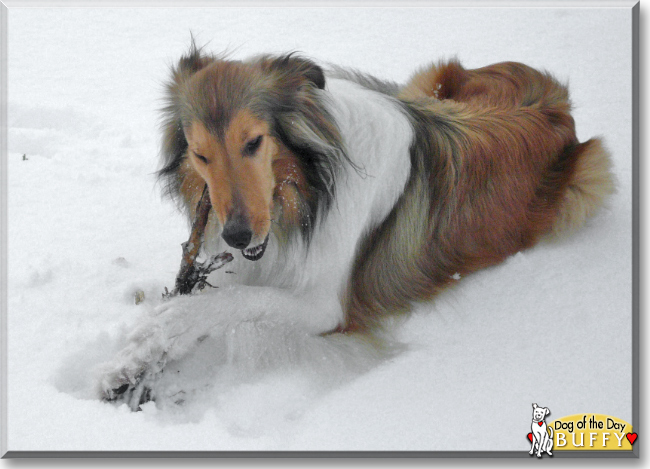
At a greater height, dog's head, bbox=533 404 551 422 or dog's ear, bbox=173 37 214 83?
dog's ear, bbox=173 37 214 83

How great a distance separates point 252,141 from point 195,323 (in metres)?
0.91

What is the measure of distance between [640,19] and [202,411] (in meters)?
2.93

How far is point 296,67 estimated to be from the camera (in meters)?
2.68

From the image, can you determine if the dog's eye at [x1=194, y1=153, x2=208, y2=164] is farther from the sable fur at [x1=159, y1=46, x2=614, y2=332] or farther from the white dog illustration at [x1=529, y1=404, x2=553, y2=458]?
the white dog illustration at [x1=529, y1=404, x2=553, y2=458]

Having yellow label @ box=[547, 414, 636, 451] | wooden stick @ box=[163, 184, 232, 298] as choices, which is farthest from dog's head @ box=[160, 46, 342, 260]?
yellow label @ box=[547, 414, 636, 451]

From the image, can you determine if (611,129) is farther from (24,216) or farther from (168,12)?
(24,216)

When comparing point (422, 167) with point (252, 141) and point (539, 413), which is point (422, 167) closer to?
point (252, 141)

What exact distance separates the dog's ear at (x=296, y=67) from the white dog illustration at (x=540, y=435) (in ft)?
5.83

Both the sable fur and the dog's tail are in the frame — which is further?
the dog's tail

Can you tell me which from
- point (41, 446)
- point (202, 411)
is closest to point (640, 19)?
point (202, 411)

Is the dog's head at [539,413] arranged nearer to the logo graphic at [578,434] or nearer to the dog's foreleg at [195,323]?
the logo graphic at [578,434]

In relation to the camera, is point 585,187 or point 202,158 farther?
point 585,187

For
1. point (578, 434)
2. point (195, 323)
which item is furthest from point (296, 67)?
point (578, 434)

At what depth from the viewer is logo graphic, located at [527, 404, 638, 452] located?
89.0 inches
